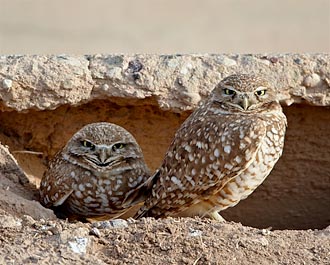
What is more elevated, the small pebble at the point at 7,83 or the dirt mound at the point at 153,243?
A: the small pebble at the point at 7,83

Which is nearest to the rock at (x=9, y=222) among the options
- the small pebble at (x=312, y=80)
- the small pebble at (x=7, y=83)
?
the small pebble at (x=7, y=83)

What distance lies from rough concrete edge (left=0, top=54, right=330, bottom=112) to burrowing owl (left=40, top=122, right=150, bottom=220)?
0.34 m

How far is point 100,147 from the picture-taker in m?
6.78

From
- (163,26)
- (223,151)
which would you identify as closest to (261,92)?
(223,151)

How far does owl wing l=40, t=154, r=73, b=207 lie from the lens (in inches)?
267

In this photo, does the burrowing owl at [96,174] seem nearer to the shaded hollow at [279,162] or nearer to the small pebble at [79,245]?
the shaded hollow at [279,162]

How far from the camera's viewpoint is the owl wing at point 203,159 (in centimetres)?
648

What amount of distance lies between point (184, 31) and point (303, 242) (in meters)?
9.77

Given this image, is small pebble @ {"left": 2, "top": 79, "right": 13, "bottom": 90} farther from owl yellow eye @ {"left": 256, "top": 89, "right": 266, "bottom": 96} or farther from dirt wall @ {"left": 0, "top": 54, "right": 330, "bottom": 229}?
owl yellow eye @ {"left": 256, "top": 89, "right": 266, "bottom": 96}

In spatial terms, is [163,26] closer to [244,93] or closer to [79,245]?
[244,93]

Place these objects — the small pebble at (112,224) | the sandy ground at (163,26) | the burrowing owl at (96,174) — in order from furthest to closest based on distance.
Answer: the sandy ground at (163,26) → the burrowing owl at (96,174) → the small pebble at (112,224)

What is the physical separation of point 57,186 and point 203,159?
33.3 inches

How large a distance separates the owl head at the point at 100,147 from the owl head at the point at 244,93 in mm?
585

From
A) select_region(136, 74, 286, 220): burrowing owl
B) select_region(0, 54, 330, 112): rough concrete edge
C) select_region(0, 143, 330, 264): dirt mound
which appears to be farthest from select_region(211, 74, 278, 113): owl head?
select_region(0, 143, 330, 264): dirt mound
